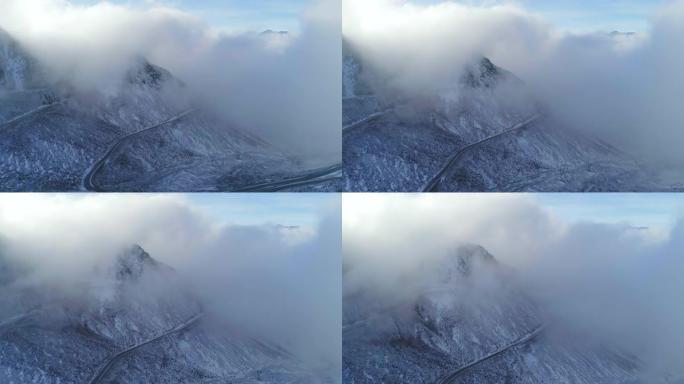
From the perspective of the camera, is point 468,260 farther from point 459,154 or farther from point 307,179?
point 307,179

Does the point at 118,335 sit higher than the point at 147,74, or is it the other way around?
the point at 147,74

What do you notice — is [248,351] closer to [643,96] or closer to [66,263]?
[66,263]

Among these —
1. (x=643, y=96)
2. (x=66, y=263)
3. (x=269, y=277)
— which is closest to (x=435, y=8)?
(x=643, y=96)

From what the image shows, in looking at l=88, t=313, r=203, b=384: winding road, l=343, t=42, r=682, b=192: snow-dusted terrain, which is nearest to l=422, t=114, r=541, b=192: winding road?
l=343, t=42, r=682, b=192: snow-dusted terrain

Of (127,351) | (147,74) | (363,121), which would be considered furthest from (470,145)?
(127,351)

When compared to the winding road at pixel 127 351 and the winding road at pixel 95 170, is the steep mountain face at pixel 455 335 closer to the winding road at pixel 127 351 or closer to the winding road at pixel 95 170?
the winding road at pixel 127 351

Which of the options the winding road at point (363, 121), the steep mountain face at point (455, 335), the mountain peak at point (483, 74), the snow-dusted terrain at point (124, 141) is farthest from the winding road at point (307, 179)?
the mountain peak at point (483, 74)
